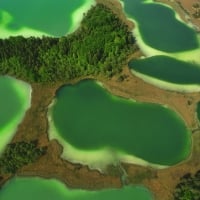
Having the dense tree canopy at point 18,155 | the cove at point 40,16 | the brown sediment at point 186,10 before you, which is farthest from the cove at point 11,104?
the brown sediment at point 186,10

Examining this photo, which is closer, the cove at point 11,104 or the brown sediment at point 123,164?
the brown sediment at point 123,164

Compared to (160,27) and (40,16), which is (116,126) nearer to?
(160,27)

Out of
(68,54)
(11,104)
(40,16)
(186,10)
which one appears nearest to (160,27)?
(186,10)

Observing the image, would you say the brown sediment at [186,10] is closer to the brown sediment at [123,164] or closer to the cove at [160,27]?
the cove at [160,27]

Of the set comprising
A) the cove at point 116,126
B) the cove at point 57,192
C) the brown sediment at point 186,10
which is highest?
the brown sediment at point 186,10

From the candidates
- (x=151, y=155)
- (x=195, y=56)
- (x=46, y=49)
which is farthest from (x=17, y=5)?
(x=151, y=155)

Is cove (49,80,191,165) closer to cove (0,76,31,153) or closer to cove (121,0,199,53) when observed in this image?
cove (0,76,31,153)

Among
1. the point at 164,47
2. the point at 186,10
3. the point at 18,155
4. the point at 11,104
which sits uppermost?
the point at 186,10
